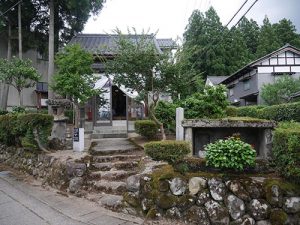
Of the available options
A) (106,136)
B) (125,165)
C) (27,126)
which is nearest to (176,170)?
(125,165)

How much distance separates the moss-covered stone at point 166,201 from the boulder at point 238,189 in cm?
109

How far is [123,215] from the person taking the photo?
6508 millimetres

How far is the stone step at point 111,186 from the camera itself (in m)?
7.62

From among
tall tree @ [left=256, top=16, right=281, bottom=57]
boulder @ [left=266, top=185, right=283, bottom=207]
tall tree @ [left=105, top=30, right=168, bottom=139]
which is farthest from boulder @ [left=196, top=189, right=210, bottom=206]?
tall tree @ [left=256, top=16, right=281, bottom=57]

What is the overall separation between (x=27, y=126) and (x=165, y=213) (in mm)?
6373

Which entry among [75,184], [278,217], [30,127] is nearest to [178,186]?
[278,217]

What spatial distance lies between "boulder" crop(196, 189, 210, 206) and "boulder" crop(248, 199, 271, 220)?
0.80 metres

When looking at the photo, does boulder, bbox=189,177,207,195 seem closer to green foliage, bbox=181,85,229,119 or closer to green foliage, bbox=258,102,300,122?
green foliage, bbox=181,85,229,119

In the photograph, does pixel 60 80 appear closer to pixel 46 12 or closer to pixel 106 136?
pixel 106 136

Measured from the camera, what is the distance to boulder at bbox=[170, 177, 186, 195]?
624 cm

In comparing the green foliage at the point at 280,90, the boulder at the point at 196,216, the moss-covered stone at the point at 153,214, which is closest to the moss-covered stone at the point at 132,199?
the moss-covered stone at the point at 153,214

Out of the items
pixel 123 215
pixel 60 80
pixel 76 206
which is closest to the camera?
pixel 123 215

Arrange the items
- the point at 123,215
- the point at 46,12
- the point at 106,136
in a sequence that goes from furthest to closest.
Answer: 1. the point at 46,12
2. the point at 106,136
3. the point at 123,215

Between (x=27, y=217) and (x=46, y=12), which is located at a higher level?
(x=46, y=12)
